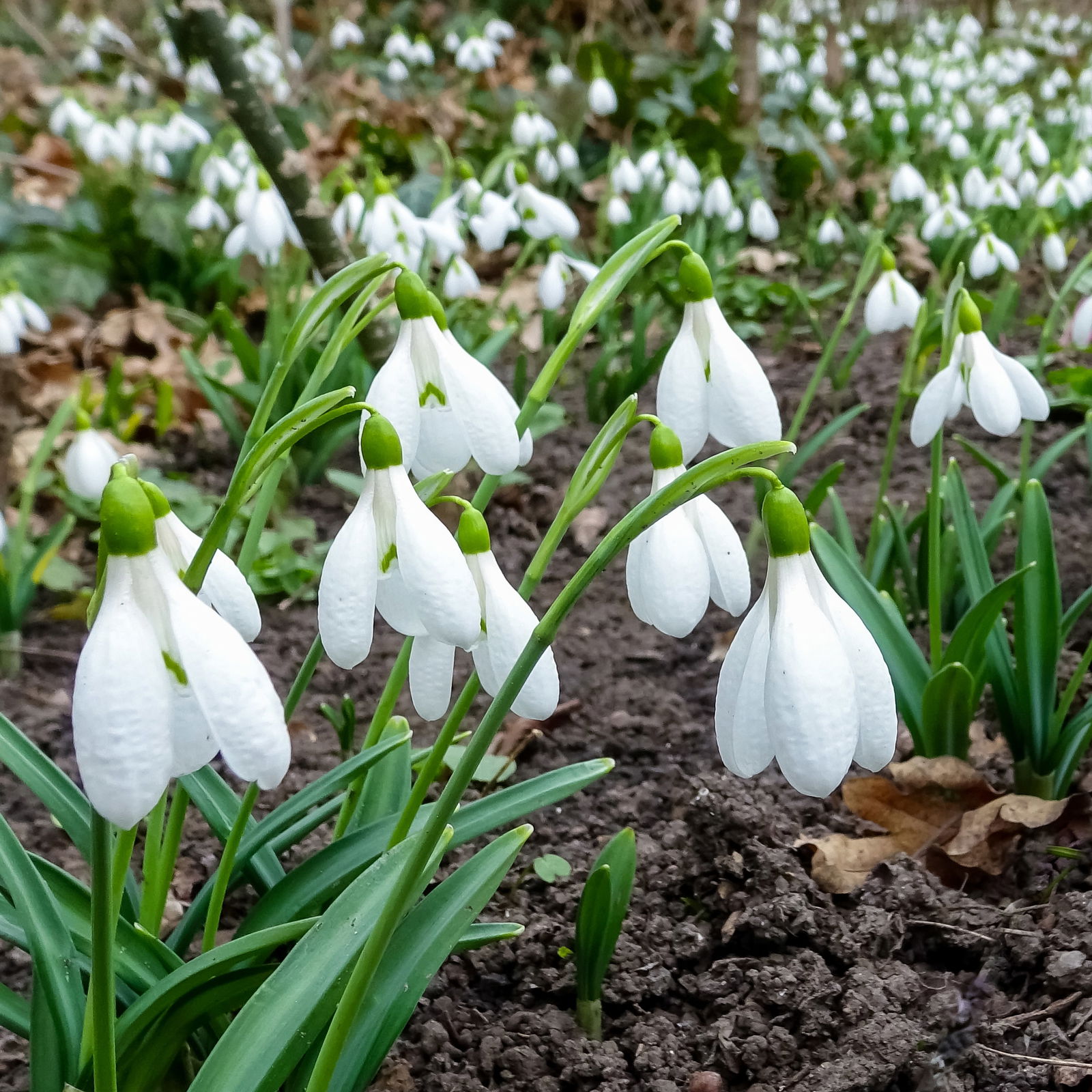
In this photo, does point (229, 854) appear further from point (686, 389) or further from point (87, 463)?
point (87, 463)

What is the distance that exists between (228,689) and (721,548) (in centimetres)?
47

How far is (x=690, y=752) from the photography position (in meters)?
1.93

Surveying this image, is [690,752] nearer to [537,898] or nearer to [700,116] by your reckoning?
[537,898]

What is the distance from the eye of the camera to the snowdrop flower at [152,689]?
649mm

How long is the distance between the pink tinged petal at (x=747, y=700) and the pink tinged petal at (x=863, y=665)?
5cm

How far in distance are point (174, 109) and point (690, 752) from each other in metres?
4.07

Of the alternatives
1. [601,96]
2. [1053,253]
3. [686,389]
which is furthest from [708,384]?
[601,96]

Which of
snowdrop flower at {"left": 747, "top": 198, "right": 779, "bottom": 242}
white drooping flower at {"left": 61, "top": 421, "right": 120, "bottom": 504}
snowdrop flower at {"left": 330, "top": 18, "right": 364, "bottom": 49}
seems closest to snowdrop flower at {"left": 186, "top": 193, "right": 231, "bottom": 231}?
white drooping flower at {"left": 61, "top": 421, "right": 120, "bottom": 504}

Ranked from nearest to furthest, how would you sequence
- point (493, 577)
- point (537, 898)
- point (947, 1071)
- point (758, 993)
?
1. point (493, 577)
2. point (947, 1071)
3. point (758, 993)
4. point (537, 898)

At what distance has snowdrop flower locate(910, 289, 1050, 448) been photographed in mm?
1489

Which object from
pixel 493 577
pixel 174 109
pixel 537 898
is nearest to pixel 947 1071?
pixel 537 898

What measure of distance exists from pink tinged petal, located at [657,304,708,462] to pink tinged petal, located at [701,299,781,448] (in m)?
0.01

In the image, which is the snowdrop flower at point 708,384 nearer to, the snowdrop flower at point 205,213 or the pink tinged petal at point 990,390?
the pink tinged petal at point 990,390

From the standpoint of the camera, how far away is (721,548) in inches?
38.5
